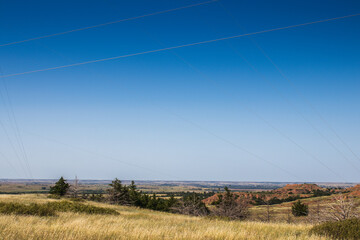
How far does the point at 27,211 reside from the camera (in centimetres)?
1524

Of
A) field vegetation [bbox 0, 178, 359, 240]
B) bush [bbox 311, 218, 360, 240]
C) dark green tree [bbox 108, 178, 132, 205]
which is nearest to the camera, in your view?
field vegetation [bbox 0, 178, 359, 240]

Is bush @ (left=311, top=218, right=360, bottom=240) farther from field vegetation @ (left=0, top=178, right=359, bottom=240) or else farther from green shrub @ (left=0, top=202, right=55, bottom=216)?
green shrub @ (left=0, top=202, right=55, bottom=216)

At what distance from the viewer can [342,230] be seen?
32.2ft

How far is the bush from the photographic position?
9241 millimetres

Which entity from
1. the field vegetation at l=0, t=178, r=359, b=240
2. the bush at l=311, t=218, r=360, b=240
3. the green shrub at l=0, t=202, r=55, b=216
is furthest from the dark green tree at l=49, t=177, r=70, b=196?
the bush at l=311, t=218, r=360, b=240

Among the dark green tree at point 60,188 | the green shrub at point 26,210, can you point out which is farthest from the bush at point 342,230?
the dark green tree at point 60,188

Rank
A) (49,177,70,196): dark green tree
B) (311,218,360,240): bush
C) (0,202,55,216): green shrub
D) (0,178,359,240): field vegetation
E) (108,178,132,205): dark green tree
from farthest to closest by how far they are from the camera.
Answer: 1. (108,178,132,205): dark green tree
2. (49,177,70,196): dark green tree
3. (0,202,55,216): green shrub
4. (311,218,360,240): bush
5. (0,178,359,240): field vegetation

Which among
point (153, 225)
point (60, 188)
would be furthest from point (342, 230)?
point (60, 188)

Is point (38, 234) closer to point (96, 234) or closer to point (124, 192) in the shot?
point (96, 234)

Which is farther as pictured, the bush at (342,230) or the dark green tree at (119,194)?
the dark green tree at (119,194)

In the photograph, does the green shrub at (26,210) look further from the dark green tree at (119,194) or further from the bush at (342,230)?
the dark green tree at (119,194)

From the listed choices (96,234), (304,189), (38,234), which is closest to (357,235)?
(96,234)

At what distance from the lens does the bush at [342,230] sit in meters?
9.24

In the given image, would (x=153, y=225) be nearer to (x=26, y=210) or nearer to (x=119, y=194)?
(x=26, y=210)
